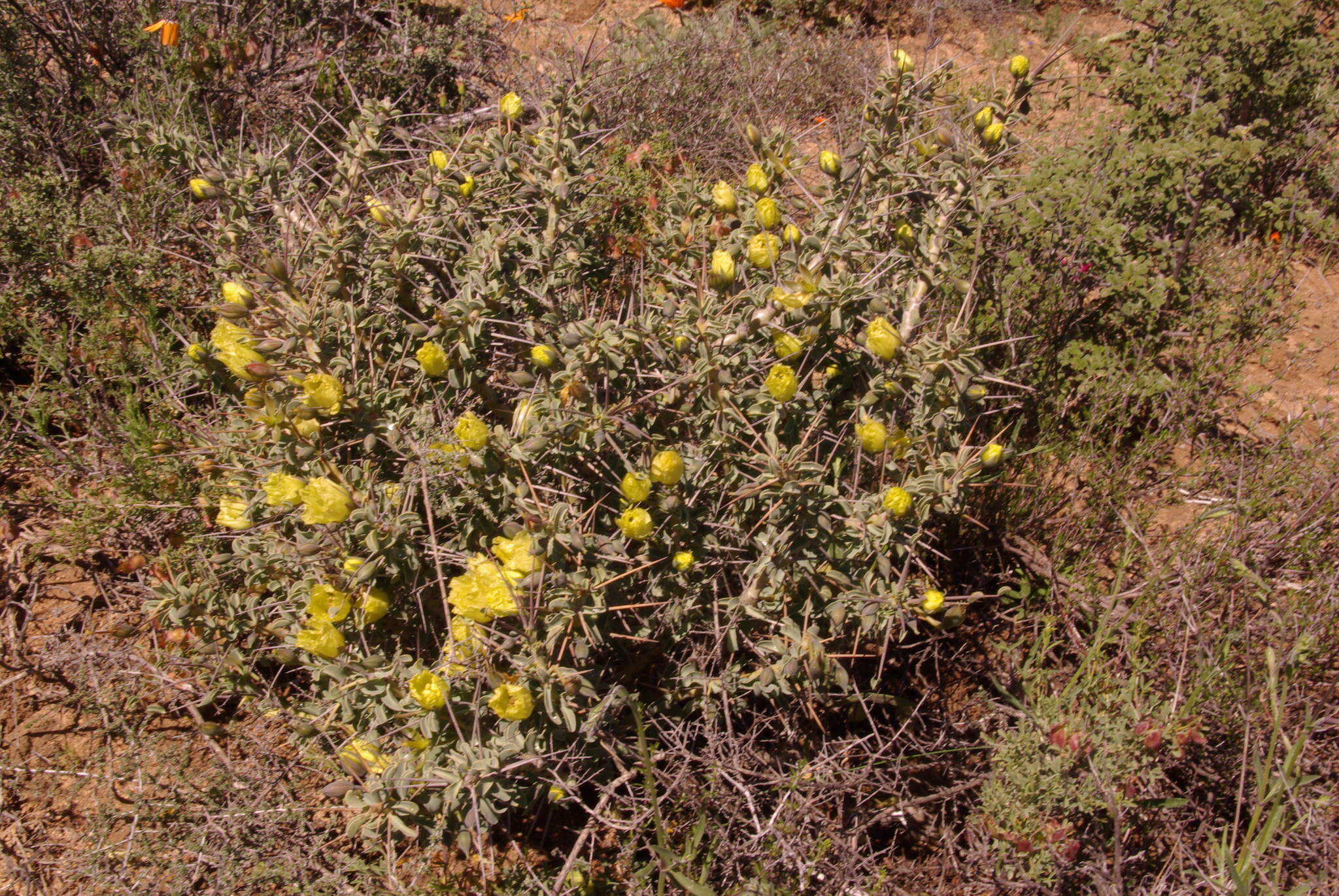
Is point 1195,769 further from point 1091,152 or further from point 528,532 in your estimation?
point 1091,152

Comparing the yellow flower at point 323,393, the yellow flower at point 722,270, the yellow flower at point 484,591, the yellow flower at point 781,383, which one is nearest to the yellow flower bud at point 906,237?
the yellow flower at point 722,270

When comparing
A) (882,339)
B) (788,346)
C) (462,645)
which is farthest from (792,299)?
(462,645)

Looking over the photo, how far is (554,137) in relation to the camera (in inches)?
80.9

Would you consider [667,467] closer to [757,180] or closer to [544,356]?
[544,356]

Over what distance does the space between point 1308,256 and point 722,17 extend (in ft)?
10.3

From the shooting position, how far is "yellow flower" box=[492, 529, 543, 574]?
159cm

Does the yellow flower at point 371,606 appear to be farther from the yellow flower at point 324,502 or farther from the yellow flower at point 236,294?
the yellow flower at point 236,294

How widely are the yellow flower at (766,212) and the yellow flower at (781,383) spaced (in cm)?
39

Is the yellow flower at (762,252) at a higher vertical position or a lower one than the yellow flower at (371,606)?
higher

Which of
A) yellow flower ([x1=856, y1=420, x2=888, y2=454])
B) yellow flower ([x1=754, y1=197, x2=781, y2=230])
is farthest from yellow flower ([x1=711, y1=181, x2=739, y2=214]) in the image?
yellow flower ([x1=856, y1=420, x2=888, y2=454])

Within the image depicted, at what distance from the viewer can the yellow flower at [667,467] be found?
1.65 metres

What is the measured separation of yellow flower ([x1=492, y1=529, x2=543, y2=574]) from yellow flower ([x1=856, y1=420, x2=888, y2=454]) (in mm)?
690

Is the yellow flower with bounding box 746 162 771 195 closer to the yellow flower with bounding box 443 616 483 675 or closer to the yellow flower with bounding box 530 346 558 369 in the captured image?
the yellow flower with bounding box 530 346 558 369

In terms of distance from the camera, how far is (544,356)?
1727 millimetres
